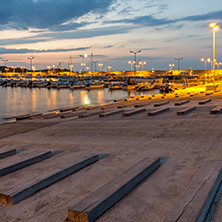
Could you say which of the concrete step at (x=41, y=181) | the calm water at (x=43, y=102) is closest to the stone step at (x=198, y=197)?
the concrete step at (x=41, y=181)

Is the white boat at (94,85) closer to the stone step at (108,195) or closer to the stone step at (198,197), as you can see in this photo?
the stone step at (108,195)

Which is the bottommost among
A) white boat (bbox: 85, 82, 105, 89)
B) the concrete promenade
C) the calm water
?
the calm water

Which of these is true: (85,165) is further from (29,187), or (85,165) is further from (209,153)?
(209,153)

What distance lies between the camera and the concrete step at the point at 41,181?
430cm

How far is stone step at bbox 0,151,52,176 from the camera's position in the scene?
18.2ft

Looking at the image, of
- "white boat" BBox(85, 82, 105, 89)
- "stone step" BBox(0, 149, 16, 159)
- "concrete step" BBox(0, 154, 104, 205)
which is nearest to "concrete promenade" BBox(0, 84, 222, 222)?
"concrete step" BBox(0, 154, 104, 205)

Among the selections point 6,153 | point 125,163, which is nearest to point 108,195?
point 125,163

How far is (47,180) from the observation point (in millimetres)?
4867

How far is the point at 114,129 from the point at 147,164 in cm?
482

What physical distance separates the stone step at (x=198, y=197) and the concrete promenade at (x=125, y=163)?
143 mm

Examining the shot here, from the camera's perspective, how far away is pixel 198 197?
156 inches

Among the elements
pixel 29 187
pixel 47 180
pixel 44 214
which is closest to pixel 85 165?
pixel 47 180

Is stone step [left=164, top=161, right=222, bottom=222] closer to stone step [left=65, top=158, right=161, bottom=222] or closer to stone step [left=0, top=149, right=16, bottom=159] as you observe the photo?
stone step [left=65, top=158, right=161, bottom=222]

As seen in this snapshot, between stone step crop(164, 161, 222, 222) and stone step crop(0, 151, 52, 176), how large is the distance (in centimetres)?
338
